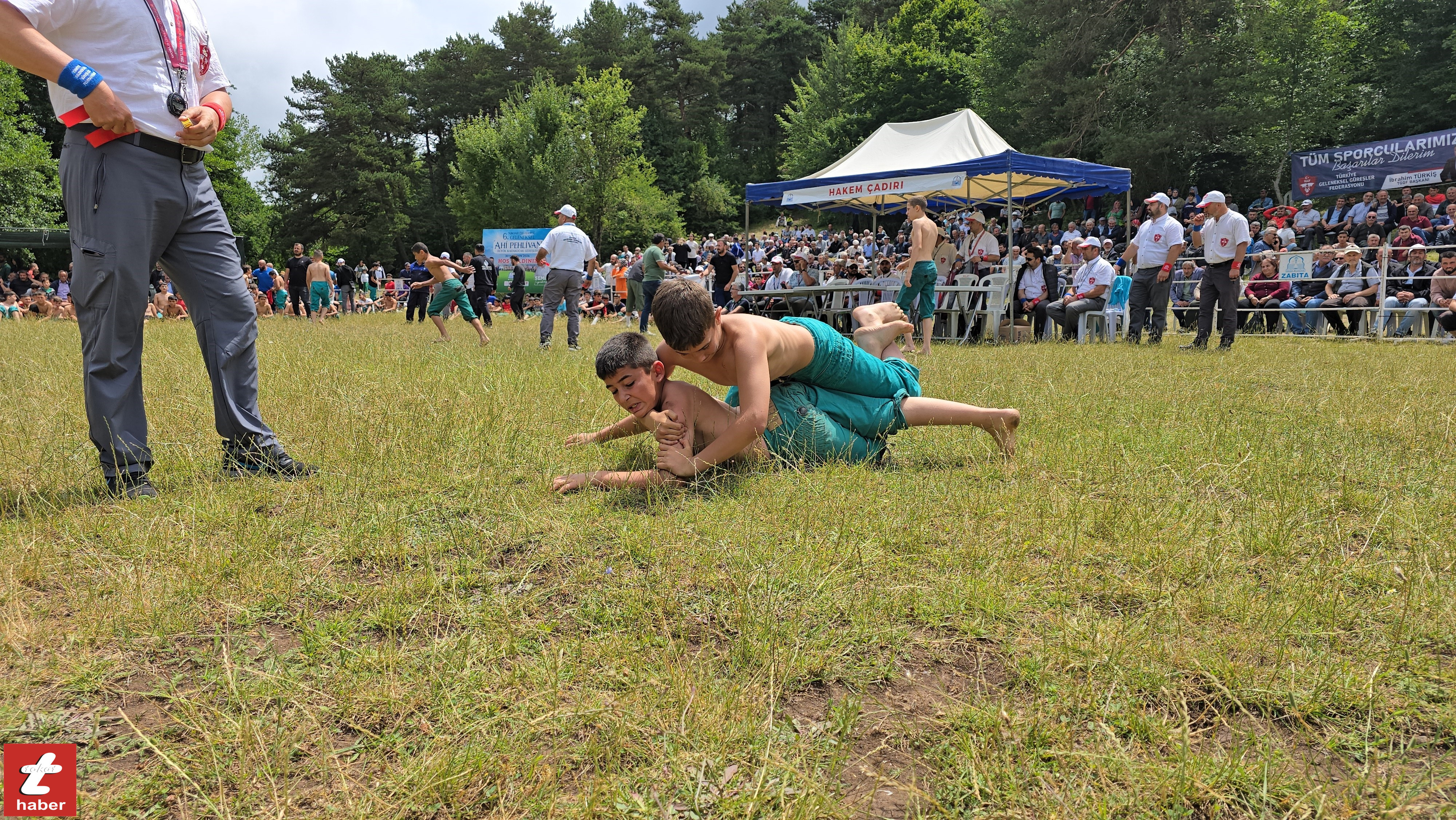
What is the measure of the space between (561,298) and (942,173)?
675 cm

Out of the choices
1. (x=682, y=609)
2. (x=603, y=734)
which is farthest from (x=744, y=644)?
(x=603, y=734)

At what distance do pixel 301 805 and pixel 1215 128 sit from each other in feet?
116

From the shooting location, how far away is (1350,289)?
12.5 m

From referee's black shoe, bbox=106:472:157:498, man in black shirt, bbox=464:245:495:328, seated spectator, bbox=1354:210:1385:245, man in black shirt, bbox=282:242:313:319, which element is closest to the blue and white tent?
seated spectator, bbox=1354:210:1385:245

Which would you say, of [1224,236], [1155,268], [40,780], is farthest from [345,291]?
[40,780]

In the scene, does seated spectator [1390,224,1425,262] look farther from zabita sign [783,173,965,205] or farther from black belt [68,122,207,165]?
black belt [68,122,207,165]

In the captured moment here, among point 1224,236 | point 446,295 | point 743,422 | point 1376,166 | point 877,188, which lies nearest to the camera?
point 743,422

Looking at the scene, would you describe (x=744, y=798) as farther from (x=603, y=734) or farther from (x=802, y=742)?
(x=603, y=734)

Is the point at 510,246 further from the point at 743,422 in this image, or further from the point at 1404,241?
the point at 743,422

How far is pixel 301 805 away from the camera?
58.4 inches

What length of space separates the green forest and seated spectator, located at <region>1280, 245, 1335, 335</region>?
18.6 meters

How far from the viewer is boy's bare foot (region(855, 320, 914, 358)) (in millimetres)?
5531

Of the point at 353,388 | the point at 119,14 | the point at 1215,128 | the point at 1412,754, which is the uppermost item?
the point at 1215,128

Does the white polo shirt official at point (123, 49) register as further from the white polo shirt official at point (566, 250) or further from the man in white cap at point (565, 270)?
the white polo shirt official at point (566, 250)
